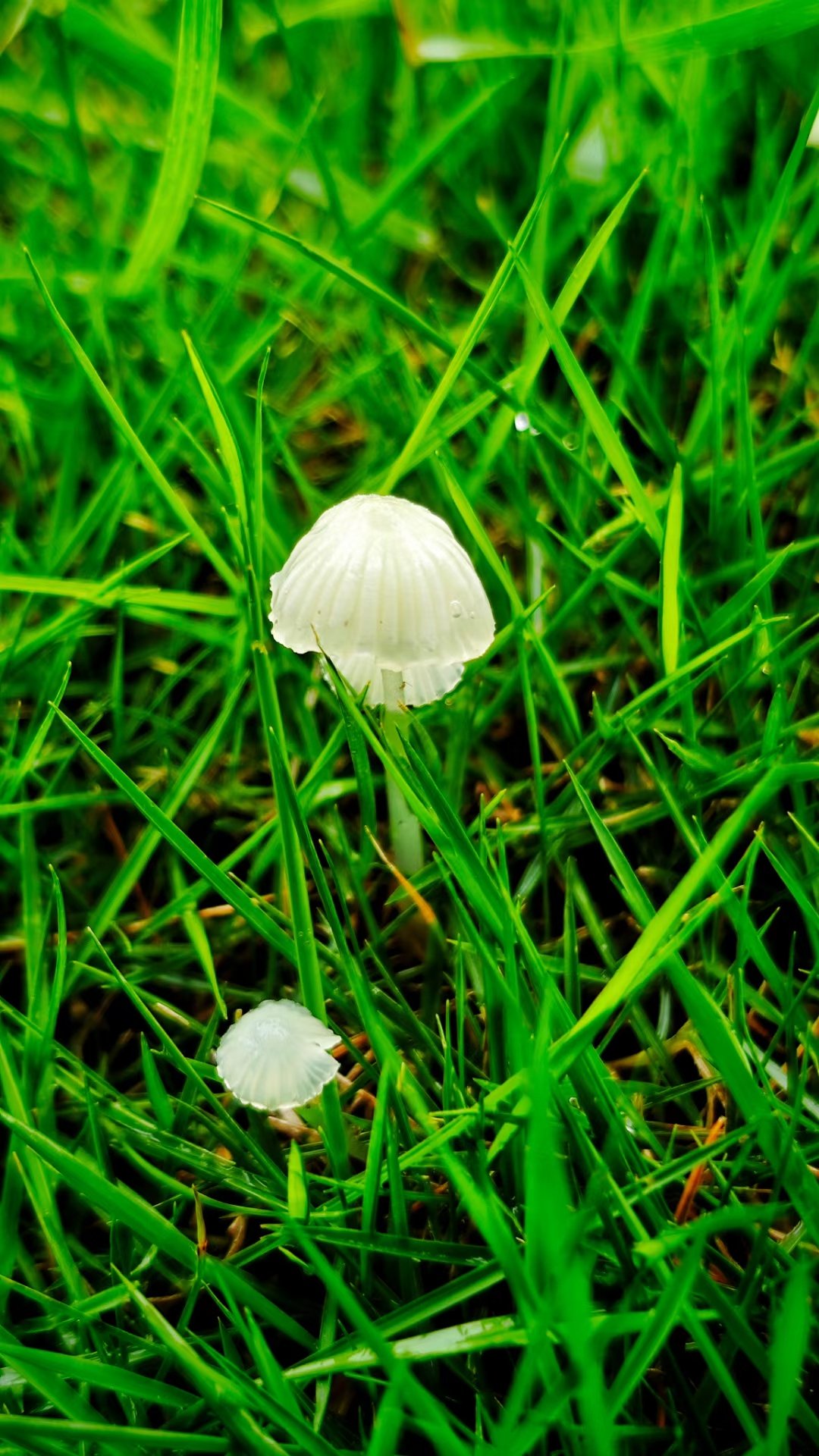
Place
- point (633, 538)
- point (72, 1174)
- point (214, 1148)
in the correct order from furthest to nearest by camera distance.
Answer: point (633, 538) < point (214, 1148) < point (72, 1174)

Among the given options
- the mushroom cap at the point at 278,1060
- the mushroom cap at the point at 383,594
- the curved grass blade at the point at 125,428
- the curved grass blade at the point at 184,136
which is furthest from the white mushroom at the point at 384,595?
the curved grass blade at the point at 184,136

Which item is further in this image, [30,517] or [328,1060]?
[30,517]

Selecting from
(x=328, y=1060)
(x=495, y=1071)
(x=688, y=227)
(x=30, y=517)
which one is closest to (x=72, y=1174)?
(x=328, y=1060)

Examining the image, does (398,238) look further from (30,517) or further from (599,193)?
(30,517)

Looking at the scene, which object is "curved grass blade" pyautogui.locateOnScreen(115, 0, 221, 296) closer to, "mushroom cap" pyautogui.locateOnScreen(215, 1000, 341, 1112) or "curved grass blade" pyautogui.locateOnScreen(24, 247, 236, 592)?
"curved grass blade" pyautogui.locateOnScreen(24, 247, 236, 592)

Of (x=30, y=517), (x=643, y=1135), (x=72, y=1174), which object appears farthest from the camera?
(x=30, y=517)

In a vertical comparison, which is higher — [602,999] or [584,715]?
[584,715]

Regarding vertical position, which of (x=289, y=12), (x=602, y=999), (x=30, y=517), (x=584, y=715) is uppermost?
(x=289, y=12)

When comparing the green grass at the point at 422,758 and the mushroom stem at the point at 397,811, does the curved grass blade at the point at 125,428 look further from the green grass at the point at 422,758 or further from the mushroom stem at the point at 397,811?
the mushroom stem at the point at 397,811
